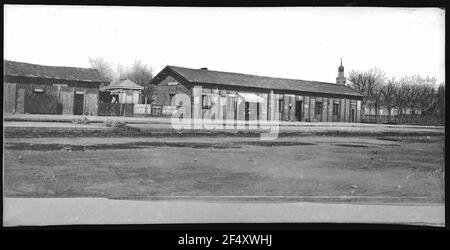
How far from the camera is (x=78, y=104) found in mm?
6238

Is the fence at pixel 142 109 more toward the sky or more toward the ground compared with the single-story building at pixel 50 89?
more toward the ground

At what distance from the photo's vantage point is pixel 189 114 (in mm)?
6387

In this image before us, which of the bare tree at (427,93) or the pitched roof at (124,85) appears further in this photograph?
the bare tree at (427,93)

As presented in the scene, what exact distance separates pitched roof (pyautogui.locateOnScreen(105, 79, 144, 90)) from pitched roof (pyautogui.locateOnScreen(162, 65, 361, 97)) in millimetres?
506

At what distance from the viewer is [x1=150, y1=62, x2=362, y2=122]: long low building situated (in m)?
6.32

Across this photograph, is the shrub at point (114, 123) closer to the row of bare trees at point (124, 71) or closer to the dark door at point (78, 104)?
the dark door at point (78, 104)

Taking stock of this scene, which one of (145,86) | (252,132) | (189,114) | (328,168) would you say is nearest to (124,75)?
(145,86)

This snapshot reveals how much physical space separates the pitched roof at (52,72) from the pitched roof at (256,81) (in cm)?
100

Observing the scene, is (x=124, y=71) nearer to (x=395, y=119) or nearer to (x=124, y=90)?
(x=124, y=90)

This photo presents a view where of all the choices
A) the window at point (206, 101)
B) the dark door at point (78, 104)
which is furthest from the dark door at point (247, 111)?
the dark door at point (78, 104)

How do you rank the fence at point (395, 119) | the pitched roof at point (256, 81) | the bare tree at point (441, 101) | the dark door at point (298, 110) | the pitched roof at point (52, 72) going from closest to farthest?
the pitched roof at point (52, 72) → the bare tree at point (441, 101) → the pitched roof at point (256, 81) → the fence at point (395, 119) → the dark door at point (298, 110)

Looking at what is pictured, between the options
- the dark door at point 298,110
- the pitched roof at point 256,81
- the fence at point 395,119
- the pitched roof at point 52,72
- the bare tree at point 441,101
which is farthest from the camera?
the dark door at point 298,110

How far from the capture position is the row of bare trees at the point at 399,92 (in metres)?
6.23

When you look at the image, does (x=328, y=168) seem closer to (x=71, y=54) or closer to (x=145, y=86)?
(x=145, y=86)
